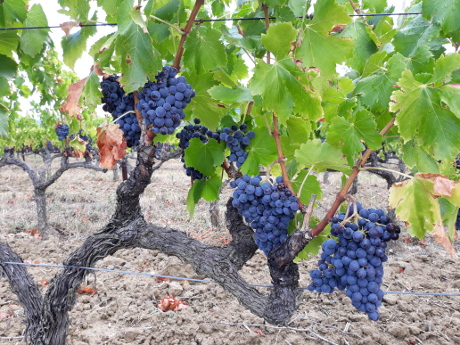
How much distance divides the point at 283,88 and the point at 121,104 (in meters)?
0.81

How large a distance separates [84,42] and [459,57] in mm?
1728

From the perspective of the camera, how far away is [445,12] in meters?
1.36

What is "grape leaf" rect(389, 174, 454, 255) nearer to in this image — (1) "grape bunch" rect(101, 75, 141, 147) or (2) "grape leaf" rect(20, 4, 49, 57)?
(1) "grape bunch" rect(101, 75, 141, 147)

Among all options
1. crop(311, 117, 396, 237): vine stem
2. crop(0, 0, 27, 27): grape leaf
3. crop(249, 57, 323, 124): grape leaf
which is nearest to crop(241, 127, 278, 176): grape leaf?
crop(249, 57, 323, 124): grape leaf

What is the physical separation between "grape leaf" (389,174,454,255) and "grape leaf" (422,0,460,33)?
Answer: 0.60m

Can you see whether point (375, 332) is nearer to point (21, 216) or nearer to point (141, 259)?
point (141, 259)

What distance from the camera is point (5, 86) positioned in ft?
6.76

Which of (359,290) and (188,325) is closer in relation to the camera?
(359,290)

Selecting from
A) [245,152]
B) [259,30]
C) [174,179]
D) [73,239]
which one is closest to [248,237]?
[245,152]

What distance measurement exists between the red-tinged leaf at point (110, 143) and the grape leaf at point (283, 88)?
657 millimetres

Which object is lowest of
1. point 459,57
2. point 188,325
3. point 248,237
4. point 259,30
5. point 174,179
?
point 174,179

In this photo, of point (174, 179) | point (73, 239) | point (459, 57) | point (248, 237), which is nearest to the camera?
point (459, 57)

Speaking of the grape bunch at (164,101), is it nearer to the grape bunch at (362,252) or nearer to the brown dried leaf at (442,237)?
the grape bunch at (362,252)

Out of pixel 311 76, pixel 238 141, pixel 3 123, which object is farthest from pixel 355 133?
pixel 3 123
